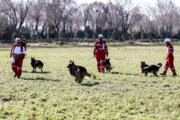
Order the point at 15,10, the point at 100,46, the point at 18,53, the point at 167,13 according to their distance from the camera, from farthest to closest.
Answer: the point at 167,13 → the point at 15,10 → the point at 100,46 → the point at 18,53

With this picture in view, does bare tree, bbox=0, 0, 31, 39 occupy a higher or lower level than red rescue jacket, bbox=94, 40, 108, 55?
higher

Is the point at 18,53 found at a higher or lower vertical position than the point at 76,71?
higher

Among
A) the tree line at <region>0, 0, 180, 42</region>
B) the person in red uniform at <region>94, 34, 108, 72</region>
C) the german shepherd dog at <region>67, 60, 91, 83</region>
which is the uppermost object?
the tree line at <region>0, 0, 180, 42</region>

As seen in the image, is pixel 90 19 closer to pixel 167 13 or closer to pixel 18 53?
pixel 167 13

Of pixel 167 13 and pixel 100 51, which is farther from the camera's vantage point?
pixel 167 13

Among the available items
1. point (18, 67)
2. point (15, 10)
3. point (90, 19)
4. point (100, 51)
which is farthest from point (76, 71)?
point (90, 19)

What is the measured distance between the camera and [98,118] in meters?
6.01

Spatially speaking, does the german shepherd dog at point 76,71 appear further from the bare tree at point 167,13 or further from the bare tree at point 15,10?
the bare tree at point 167,13

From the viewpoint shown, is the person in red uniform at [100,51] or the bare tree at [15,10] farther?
the bare tree at [15,10]

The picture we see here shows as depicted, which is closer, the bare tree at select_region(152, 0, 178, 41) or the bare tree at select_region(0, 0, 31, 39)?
the bare tree at select_region(0, 0, 31, 39)

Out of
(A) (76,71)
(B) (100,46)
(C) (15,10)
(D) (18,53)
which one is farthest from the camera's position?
(C) (15,10)

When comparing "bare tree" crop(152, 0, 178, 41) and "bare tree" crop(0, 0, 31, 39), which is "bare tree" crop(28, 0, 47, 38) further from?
"bare tree" crop(152, 0, 178, 41)

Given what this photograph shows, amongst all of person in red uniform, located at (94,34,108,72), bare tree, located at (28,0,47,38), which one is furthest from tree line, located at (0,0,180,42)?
person in red uniform, located at (94,34,108,72)

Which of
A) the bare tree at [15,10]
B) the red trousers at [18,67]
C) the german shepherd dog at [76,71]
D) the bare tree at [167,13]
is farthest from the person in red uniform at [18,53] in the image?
the bare tree at [167,13]
